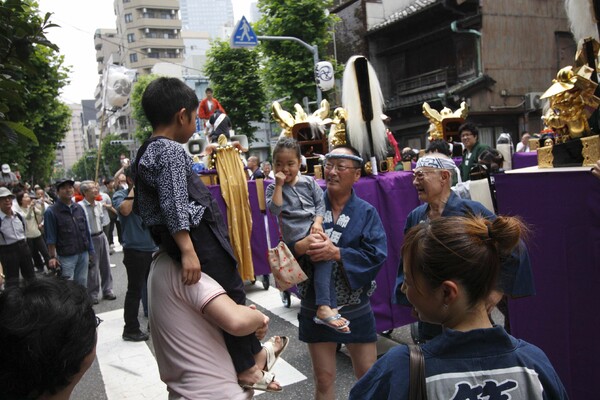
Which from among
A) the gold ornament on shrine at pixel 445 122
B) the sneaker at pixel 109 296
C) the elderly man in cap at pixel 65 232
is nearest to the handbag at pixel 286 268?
the elderly man in cap at pixel 65 232

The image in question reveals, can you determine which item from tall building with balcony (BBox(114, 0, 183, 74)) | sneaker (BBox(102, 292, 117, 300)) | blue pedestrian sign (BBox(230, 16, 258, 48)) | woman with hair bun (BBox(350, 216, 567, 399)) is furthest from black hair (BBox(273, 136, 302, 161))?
tall building with balcony (BBox(114, 0, 183, 74))

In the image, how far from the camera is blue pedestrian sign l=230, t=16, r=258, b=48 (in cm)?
1305

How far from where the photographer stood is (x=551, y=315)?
111 inches

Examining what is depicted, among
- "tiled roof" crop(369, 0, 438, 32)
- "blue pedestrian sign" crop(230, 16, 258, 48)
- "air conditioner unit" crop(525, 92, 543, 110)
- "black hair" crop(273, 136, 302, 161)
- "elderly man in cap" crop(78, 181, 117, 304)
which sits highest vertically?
"tiled roof" crop(369, 0, 438, 32)

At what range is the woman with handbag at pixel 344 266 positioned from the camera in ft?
8.96

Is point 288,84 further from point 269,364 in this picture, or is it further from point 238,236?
point 269,364

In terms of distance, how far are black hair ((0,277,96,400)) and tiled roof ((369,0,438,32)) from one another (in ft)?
63.5

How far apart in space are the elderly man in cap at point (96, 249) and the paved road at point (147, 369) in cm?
160

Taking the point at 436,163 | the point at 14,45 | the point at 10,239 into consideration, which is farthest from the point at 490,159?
the point at 10,239

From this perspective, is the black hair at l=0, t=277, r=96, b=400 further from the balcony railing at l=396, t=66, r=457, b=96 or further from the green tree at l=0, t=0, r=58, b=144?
the balcony railing at l=396, t=66, r=457, b=96

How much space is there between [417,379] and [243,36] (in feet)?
43.3

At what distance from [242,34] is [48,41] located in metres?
11.8

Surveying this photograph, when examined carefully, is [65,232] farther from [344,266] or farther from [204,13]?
[204,13]

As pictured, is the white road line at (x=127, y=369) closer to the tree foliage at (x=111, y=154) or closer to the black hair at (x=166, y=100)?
the black hair at (x=166, y=100)
